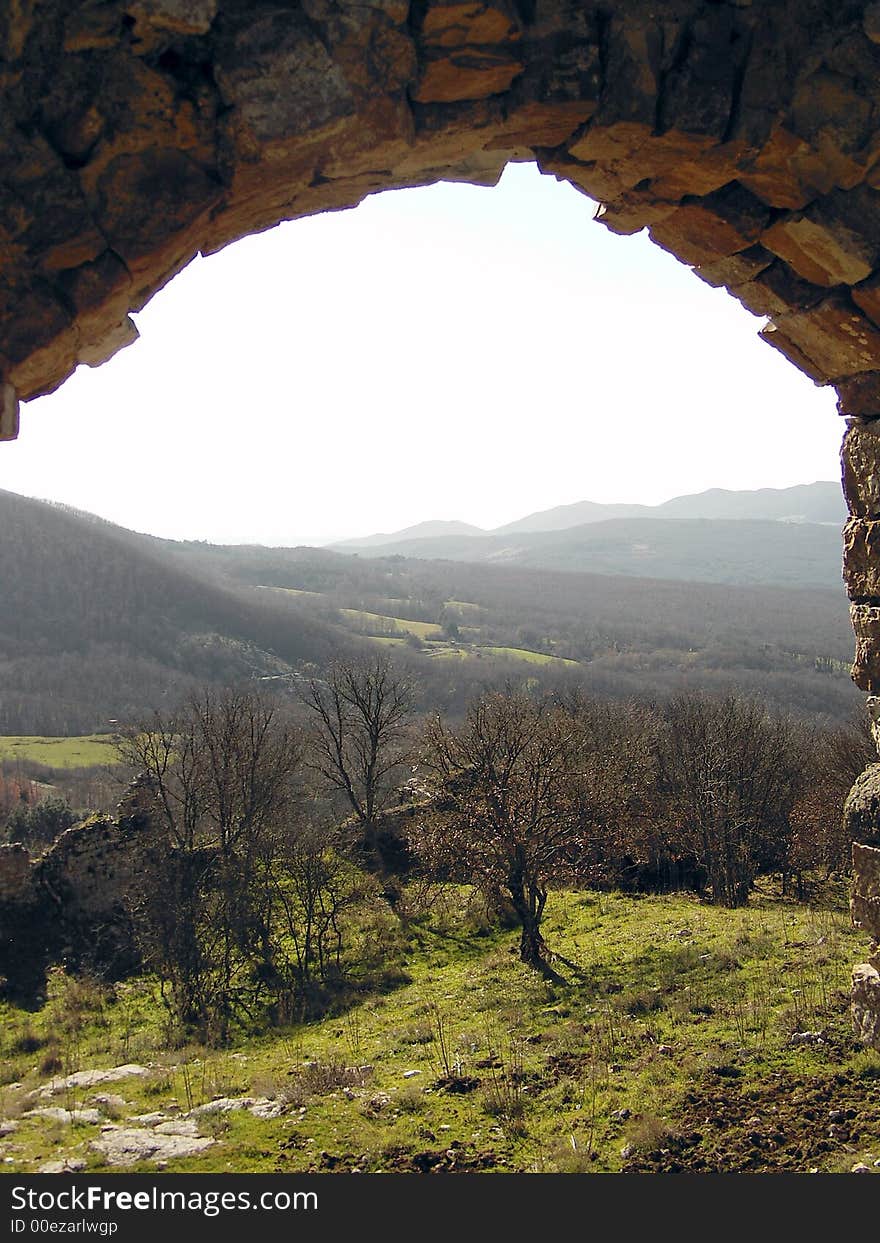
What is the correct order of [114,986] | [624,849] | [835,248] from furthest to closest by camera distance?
1. [624,849]
2. [114,986]
3. [835,248]

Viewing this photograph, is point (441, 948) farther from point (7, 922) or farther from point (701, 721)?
point (701, 721)

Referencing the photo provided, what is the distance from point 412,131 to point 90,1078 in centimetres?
847

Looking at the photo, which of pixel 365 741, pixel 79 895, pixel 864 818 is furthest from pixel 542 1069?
pixel 365 741

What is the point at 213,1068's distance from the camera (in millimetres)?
8547

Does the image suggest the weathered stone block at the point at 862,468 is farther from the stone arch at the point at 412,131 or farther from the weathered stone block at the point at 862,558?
the stone arch at the point at 412,131

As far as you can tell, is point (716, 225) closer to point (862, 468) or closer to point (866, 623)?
point (862, 468)

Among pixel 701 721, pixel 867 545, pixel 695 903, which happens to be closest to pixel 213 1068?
pixel 867 545

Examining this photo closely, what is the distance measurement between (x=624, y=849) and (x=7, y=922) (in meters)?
11.9

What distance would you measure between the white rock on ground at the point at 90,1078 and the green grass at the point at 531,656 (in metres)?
79.4

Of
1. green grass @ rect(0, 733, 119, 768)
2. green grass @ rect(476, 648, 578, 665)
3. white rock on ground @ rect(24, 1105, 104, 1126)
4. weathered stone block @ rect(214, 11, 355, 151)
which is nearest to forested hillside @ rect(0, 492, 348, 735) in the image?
green grass @ rect(0, 733, 119, 768)

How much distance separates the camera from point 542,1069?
664 centimetres

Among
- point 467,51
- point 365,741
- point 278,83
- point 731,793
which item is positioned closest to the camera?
point 278,83

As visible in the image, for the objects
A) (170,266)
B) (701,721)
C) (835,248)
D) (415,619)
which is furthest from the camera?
(415,619)

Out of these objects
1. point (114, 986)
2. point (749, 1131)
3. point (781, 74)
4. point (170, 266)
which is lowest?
point (114, 986)
